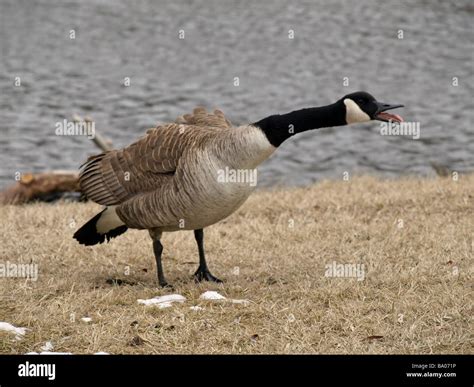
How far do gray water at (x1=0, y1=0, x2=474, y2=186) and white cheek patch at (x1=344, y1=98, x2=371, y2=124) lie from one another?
8.18 metres

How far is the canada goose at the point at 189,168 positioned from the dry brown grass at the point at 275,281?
609 mm

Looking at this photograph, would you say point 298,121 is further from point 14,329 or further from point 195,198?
point 14,329

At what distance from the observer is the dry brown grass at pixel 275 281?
6.23 meters

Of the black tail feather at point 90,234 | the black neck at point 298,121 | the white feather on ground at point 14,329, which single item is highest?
the black neck at point 298,121

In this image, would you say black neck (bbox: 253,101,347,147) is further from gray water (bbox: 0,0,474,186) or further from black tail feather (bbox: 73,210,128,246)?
gray water (bbox: 0,0,474,186)

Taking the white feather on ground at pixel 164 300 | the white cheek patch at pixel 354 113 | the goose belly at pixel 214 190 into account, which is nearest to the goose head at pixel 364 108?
the white cheek patch at pixel 354 113

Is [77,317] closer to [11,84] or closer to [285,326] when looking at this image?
[285,326]

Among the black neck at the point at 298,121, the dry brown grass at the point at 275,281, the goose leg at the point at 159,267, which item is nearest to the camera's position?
the dry brown grass at the point at 275,281

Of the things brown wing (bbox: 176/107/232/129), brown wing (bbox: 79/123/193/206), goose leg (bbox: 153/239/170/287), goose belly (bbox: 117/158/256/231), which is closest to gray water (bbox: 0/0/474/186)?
brown wing (bbox: 176/107/232/129)

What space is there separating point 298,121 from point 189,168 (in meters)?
1.03

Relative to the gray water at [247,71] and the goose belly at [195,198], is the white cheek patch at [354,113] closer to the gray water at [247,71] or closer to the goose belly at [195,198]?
the goose belly at [195,198]

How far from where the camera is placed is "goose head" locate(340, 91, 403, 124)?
7.05 m

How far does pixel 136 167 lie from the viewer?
775cm

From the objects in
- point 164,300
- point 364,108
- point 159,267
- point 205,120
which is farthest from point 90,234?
point 364,108
